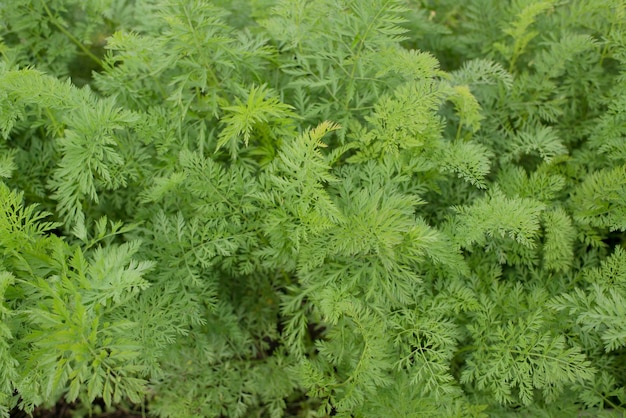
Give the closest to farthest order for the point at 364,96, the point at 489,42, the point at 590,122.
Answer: the point at 364,96 < the point at 590,122 < the point at 489,42

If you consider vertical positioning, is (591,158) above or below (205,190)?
above

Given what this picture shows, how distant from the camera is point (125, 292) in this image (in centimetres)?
190

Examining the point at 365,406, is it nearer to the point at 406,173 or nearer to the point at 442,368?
the point at 442,368

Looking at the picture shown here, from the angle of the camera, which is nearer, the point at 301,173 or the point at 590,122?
the point at 301,173

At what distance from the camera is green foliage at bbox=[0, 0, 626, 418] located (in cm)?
190

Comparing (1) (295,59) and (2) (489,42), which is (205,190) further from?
(2) (489,42)

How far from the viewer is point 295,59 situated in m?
2.42

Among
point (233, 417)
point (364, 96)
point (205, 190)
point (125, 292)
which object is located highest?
point (364, 96)

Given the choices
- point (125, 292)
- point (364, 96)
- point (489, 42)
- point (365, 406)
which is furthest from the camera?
point (489, 42)

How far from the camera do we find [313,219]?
191 cm

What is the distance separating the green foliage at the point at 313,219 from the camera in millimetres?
1897

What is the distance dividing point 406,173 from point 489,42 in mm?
1093

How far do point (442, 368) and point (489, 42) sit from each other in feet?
5.70

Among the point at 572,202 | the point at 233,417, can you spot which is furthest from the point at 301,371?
the point at 572,202
